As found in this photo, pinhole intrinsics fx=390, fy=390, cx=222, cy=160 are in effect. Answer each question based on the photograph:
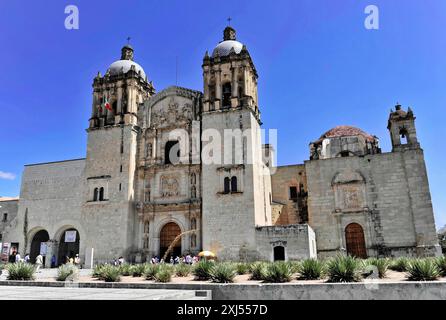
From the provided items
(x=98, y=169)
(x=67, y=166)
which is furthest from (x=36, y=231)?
(x=98, y=169)

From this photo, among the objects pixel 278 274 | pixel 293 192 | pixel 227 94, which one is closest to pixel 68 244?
pixel 227 94

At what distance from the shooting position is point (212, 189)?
27.0 meters

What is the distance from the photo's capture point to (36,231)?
32.5m

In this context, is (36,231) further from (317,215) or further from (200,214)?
(317,215)

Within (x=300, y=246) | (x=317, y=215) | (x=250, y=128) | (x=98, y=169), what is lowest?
(x=300, y=246)

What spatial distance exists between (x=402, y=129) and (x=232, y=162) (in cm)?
1254

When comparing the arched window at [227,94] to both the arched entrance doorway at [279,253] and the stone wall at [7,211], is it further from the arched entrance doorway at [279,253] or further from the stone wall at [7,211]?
the stone wall at [7,211]

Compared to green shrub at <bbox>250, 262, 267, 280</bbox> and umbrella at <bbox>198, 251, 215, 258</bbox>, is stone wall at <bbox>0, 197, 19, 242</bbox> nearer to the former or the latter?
umbrella at <bbox>198, 251, 215, 258</bbox>

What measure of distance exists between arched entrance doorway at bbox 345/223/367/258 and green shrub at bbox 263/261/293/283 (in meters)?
14.8

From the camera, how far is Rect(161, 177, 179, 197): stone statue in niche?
28922 mm

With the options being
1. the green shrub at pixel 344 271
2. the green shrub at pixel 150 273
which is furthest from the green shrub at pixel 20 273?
the green shrub at pixel 344 271

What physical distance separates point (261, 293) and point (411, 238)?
1749cm

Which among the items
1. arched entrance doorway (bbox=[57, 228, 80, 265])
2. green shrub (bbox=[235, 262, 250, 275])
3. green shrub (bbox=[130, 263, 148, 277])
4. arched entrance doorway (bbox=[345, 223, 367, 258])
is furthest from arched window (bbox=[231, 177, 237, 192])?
arched entrance doorway (bbox=[57, 228, 80, 265])
